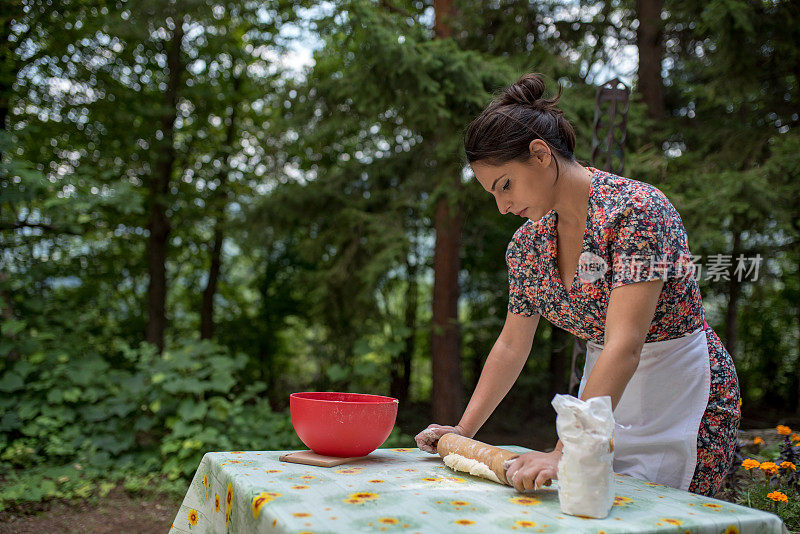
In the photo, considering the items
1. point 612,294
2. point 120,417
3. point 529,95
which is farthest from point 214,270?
point 612,294

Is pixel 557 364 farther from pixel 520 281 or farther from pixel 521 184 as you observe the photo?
pixel 521 184

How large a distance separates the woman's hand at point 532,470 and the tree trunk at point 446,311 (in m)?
Result: 3.84

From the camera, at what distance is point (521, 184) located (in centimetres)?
147

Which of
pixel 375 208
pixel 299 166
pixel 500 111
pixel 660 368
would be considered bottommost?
pixel 660 368

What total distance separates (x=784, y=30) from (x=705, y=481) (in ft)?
14.0

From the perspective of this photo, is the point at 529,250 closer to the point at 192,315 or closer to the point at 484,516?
the point at 484,516

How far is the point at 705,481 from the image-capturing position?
61.9 inches

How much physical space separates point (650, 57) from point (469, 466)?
17.6 feet

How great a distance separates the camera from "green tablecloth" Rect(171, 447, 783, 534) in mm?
1036

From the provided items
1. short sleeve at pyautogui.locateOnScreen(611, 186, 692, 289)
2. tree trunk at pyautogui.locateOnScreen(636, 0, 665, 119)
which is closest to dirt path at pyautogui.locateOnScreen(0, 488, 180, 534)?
short sleeve at pyautogui.locateOnScreen(611, 186, 692, 289)

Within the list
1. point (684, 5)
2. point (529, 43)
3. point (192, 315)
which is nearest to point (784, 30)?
point (684, 5)

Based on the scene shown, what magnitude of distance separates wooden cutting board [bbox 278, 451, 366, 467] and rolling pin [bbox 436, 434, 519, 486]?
205 mm

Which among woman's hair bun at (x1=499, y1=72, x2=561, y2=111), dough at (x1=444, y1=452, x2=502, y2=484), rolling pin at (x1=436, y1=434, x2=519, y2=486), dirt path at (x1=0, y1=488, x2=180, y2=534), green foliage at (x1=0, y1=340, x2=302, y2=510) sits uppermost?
woman's hair bun at (x1=499, y1=72, x2=561, y2=111)

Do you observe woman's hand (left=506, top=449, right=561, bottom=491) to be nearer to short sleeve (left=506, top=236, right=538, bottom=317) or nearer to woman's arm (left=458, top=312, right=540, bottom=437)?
woman's arm (left=458, top=312, right=540, bottom=437)
